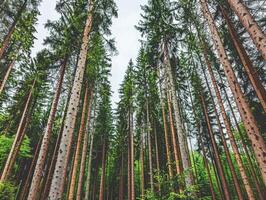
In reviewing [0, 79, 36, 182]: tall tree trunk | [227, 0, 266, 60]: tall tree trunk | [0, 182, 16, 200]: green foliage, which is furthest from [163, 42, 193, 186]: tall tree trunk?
[0, 79, 36, 182]: tall tree trunk

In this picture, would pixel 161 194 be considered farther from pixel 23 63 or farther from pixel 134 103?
pixel 134 103

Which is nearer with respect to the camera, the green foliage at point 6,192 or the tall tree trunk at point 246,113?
the tall tree trunk at point 246,113

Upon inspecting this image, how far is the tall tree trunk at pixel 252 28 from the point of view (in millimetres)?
6075

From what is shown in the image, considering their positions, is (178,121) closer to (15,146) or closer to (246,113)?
(246,113)

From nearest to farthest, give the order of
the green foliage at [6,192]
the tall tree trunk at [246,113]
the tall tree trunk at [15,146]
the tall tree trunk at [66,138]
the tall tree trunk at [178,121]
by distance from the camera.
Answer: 1. the tall tree trunk at [66,138]
2. the tall tree trunk at [246,113]
3. the green foliage at [6,192]
4. the tall tree trunk at [178,121]
5. the tall tree trunk at [15,146]

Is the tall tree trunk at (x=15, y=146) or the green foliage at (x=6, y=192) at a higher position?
the tall tree trunk at (x=15, y=146)

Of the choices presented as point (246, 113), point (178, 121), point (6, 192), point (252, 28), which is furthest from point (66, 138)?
point (178, 121)

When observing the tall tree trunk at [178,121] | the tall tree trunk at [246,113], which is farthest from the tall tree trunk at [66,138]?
the tall tree trunk at [246,113]

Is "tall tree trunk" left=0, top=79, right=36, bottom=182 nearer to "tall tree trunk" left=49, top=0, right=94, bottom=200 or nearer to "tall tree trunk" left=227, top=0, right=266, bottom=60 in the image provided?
"tall tree trunk" left=49, top=0, right=94, bottom=200

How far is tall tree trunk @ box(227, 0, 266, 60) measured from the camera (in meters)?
6.07

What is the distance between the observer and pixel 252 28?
6.50m

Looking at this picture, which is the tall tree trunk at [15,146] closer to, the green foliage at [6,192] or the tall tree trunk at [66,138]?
the green foliage at [6,192]

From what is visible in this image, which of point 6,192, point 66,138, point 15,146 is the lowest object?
point 6,192

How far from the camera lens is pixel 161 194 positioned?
21.7 feet
